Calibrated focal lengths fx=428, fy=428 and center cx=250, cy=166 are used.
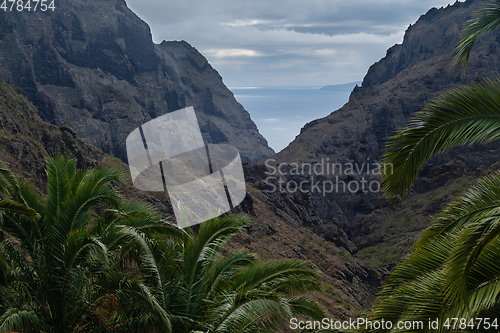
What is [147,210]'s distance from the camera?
30.7 ft

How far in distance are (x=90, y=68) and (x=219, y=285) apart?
4658 inches

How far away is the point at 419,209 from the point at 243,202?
33893 mm

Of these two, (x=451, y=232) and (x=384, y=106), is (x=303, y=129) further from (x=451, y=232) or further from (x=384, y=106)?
(x=451, y=232)

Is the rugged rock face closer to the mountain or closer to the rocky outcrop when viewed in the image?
the rocky outcrop

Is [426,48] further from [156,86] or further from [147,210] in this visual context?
[147,210]

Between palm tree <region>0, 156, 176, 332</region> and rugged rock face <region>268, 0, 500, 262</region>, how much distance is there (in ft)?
143

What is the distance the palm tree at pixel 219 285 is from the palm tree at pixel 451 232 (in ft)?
7.50

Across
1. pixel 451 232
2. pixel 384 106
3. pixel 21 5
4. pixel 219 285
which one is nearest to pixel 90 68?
pixel 21 5

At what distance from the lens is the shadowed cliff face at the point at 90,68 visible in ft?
307

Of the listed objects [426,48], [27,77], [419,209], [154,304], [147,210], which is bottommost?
[419,209]

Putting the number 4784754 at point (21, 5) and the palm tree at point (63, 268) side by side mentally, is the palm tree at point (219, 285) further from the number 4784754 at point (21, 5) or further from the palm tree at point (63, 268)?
the number 4784754 at point (21, 5)

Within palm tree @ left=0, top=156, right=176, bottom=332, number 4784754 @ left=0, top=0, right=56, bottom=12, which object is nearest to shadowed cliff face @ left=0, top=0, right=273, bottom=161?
number 4784754 @ left=0, top=0, right=56, bottom=12

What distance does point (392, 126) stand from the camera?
86.2 m

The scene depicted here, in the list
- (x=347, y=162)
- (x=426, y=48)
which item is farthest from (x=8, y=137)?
(x=426, y=48)
